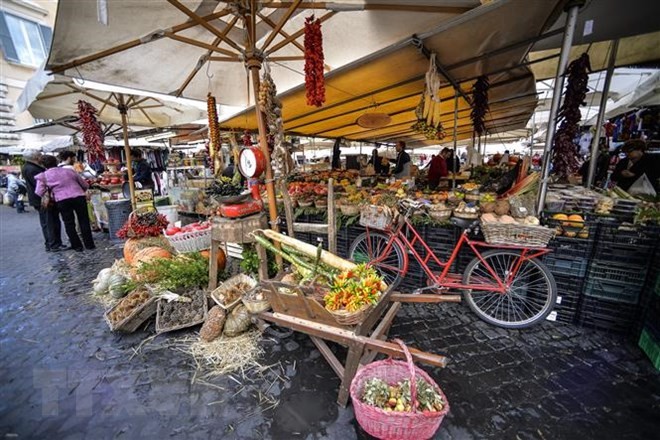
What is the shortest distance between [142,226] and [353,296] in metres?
4.91

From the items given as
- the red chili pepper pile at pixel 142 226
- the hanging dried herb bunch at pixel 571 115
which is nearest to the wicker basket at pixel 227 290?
the red chili pepper pile at pixel 142 226

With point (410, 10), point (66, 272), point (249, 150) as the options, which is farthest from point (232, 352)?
point (66, 272)

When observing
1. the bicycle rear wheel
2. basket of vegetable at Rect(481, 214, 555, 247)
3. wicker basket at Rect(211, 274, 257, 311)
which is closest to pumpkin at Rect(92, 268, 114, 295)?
wicker basket at Rect(211, 274, 257, 311)

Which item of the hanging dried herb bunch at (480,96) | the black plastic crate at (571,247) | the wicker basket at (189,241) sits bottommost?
the wicker basket at (189,241)

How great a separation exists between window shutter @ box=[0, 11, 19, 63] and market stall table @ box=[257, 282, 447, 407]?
25532 millimetres

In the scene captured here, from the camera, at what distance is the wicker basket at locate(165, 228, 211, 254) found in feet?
14.9

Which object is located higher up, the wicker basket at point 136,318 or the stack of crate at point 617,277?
the stack of crate at point 617,277

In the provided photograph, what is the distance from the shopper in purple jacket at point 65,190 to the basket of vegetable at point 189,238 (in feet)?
10.4

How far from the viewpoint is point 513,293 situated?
3.23 metres

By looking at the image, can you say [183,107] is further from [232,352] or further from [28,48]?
[28,48]

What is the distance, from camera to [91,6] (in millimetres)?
2637

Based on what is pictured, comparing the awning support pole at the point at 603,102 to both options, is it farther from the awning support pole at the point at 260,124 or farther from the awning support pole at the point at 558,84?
the awning support pole at the point at 260,124

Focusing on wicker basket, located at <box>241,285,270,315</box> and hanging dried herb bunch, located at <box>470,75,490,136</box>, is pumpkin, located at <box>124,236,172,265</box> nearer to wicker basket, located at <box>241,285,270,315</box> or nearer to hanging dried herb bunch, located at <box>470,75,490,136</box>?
wicker basket, located at <box>241,285,270,315</box>

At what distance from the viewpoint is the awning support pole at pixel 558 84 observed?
277cm
